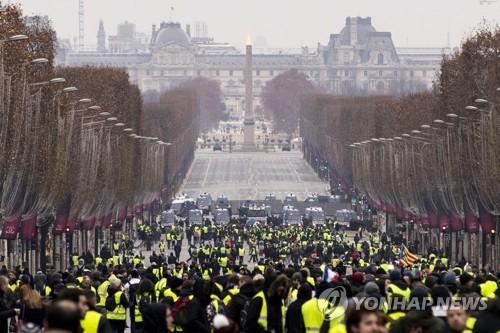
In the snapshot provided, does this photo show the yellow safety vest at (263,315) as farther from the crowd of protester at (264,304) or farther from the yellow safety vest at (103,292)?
the yellow safety vest at (103,292)

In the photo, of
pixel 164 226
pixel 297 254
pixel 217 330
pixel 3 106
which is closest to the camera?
pixel 217 330

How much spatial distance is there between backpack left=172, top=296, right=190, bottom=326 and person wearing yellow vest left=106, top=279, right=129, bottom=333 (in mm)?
4053

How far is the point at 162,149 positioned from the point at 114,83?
28529mm

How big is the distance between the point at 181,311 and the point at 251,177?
435 ft

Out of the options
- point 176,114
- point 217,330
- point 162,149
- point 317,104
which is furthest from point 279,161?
point 217,330

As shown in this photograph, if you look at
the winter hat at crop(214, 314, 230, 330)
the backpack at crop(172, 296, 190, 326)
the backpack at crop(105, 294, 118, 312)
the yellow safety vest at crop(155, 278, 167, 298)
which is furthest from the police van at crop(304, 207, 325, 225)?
the winter hat at crop(214, 314, 230, 330)

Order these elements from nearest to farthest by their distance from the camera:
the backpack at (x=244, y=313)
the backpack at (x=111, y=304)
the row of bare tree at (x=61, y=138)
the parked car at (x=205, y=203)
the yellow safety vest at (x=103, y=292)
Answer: the backpack at (x=244, y=313)
the backpack at (x=111, y=304)
the yellow safety vest at (x=103, y=292)
the row of bare tree at (x=61, y=138)
the parked car at (x=205, y=203)

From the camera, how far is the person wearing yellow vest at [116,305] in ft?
95.5

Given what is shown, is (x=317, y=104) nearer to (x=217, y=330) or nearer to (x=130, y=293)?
(x=130, y=293)

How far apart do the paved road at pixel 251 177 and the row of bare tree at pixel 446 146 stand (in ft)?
59.2

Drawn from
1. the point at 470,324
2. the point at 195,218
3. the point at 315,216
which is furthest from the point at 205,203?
the point at 470,324

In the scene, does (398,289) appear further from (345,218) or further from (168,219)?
(345,218)

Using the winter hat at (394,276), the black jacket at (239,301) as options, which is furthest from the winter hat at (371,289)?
the winter hat at (394,276)

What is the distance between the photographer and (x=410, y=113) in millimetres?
101938
